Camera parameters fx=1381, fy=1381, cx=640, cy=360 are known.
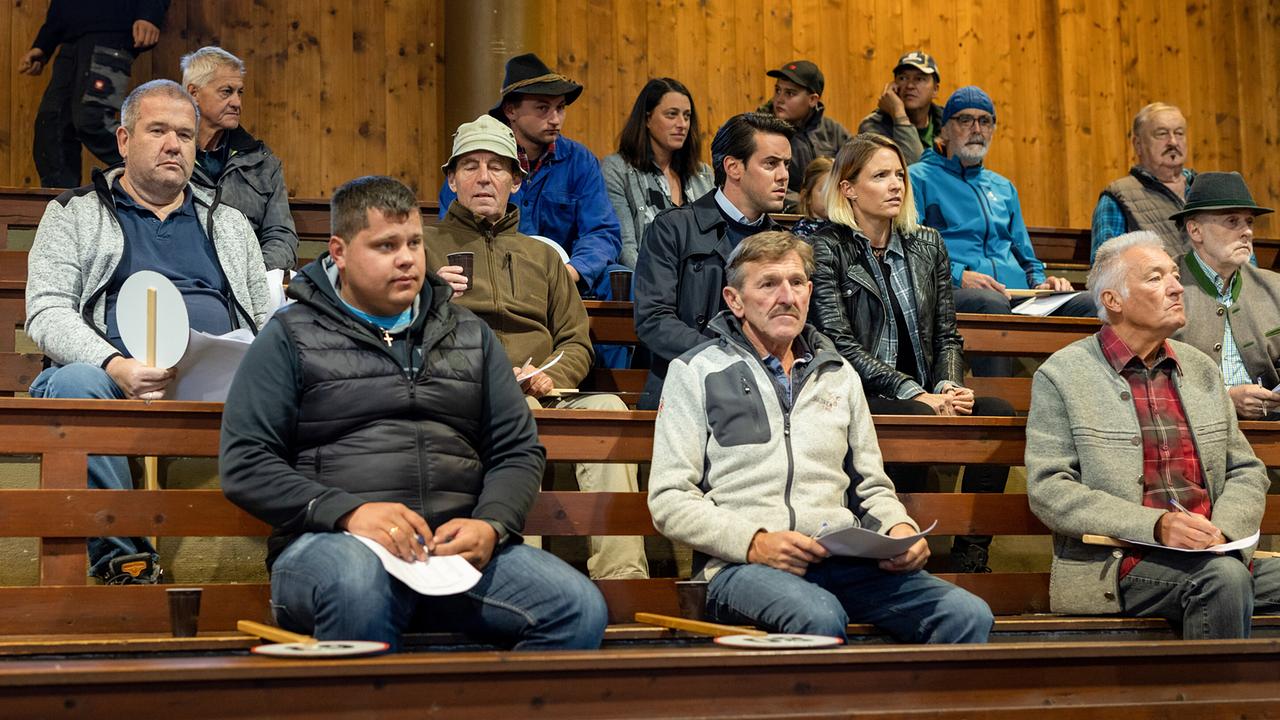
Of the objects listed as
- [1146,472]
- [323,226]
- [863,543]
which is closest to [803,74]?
[323,226]

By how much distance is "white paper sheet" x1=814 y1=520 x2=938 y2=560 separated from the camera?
2.60m

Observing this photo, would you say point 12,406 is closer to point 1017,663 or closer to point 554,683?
point 554,683

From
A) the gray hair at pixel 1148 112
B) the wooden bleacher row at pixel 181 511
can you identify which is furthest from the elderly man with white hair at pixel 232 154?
the gray hair at pixel 1148 112

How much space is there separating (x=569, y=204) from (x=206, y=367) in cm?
187

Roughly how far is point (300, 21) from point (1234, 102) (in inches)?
194

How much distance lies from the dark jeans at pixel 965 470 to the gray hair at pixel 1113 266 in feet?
1.29

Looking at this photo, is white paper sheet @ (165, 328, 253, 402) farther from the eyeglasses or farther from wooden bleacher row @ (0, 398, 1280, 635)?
the eyeglasses

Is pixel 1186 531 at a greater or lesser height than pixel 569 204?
lesser

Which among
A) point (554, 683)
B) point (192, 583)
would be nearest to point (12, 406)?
point (192, 583)

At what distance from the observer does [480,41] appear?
19.9ft

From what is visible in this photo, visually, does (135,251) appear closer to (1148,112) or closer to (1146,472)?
(1146,472)

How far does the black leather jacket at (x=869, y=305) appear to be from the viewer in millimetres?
3621

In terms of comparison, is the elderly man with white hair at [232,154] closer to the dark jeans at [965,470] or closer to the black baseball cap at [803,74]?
the dark jeans at [965,470]

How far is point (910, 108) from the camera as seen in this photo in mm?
6105
